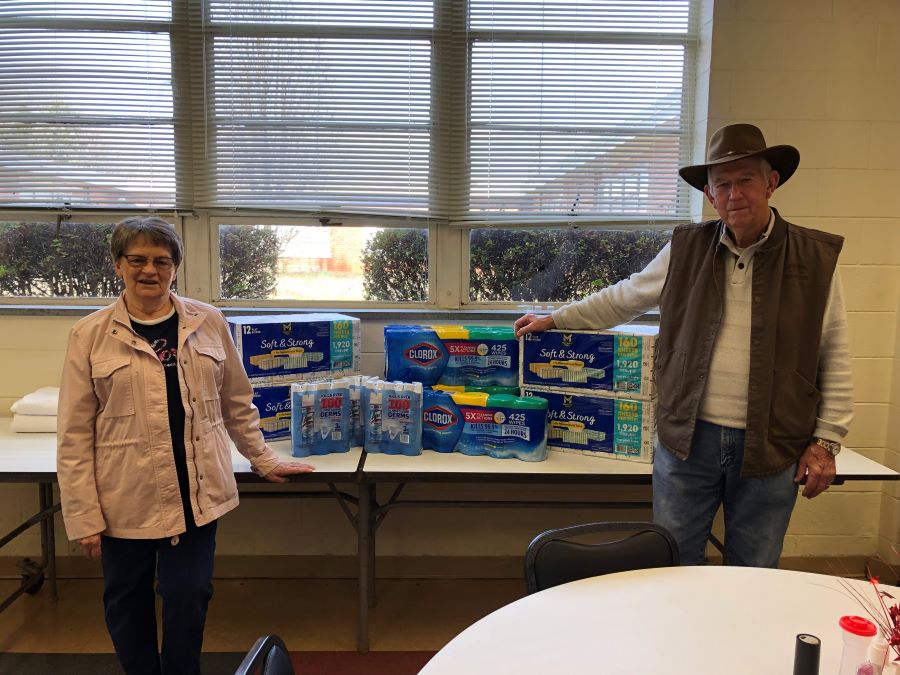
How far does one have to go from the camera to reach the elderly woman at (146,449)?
170cm

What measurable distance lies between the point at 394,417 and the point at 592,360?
2.65 ft

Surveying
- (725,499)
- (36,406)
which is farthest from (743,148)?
(36,406)

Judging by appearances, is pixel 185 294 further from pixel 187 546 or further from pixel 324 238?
pixel 187 546

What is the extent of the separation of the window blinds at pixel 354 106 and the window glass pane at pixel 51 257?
0.15m

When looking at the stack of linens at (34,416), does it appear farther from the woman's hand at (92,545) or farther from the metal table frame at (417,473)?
the woman's hand at (92,545)

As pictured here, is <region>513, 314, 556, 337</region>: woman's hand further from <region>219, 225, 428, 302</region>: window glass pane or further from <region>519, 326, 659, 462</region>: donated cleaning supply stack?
<region>219, 225, 428, 302</region>: window glass pane

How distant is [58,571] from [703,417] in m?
3.05

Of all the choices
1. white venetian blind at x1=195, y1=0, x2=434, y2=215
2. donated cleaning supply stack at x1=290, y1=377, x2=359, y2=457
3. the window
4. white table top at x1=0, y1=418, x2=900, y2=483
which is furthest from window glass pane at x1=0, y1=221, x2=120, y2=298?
donated cleaning supply stack at x1=290, y1=377, x2=359, y2=457

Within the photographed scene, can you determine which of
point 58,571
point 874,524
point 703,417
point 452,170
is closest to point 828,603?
point 703,417

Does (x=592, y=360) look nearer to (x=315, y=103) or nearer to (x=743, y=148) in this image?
(x=743, y=148)

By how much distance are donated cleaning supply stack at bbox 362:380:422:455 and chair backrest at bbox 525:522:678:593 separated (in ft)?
3.19

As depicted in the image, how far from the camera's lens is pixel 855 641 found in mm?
876

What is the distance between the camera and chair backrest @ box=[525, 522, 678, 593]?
4.96ft

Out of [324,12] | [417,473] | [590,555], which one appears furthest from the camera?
[324,12]
